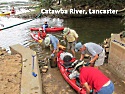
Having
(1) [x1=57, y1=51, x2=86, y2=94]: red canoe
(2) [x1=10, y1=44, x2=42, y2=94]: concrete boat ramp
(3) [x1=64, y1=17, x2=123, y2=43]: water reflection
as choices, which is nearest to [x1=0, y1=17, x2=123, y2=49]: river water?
(3) [x1=64, y1=17, x2=123, y2=43]: water reflection

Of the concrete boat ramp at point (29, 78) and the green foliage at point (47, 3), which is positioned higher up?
the green foliage at point (47, 3)

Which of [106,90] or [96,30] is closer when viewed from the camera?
[106,90]

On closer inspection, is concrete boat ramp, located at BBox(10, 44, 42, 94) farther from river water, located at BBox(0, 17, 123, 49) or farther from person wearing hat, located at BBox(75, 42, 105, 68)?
river water, located at BBox(0, 17, 123, 49)

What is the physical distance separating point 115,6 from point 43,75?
20511 mm

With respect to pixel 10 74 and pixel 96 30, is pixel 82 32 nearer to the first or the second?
pixel 96 30

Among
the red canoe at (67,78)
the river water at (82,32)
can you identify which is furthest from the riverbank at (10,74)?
the river water at (82,32)

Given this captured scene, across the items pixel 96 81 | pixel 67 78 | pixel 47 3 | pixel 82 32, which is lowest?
pixel 67 78

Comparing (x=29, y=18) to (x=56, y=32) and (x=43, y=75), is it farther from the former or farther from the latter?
(x=43, y=75)

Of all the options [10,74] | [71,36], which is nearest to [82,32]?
[71,36]

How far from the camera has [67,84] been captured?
316 inches

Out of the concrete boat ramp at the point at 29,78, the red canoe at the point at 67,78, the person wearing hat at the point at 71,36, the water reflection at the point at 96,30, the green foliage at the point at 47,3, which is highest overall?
the green foliage at the point at 47,3

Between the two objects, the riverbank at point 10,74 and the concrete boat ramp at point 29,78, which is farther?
the riverbank at point 10,74

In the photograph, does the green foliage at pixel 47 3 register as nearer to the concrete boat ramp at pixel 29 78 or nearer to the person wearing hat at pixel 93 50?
the concrete boat ramp at pixel 29 78

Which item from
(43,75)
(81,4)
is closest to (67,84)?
(43,75)
